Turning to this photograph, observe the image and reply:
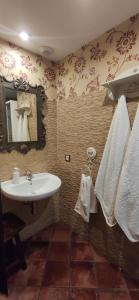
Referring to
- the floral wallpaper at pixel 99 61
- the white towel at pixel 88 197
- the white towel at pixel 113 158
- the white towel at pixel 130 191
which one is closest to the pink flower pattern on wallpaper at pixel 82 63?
the floral wallpaper at pixel 99 61

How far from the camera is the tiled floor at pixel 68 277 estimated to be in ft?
4.03

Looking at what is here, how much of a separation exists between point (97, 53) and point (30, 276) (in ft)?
6.69

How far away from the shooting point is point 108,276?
1.38 metres

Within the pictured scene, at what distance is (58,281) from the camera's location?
1333 mm

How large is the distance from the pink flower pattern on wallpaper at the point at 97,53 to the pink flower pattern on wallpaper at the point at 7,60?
0.74 meters

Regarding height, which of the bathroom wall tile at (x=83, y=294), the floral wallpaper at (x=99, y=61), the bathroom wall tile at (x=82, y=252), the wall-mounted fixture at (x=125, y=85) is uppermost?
the floral wallpaper at (x=99, y=61)

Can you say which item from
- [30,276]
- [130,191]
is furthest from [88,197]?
[30,276]

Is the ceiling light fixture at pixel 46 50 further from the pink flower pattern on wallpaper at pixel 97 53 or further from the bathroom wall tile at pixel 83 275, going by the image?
the bathroom wall tile at pixel 83 275

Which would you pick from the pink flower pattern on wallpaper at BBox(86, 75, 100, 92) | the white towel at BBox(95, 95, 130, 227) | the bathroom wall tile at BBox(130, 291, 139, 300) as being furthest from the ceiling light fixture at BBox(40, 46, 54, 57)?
the bathroom wall tile at BBox(130, 291, 139, 300)

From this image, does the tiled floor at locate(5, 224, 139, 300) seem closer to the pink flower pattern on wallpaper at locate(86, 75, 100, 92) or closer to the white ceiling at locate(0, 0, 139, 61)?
the pink flower pattern on wallpaper at locate(86, 75, 100, 92)

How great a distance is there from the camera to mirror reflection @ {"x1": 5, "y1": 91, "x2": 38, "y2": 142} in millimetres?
1547

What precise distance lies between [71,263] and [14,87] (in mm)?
1734

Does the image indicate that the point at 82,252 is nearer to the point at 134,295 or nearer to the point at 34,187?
the point at 134,295

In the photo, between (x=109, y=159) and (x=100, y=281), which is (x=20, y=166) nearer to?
(x=109, y=159)
